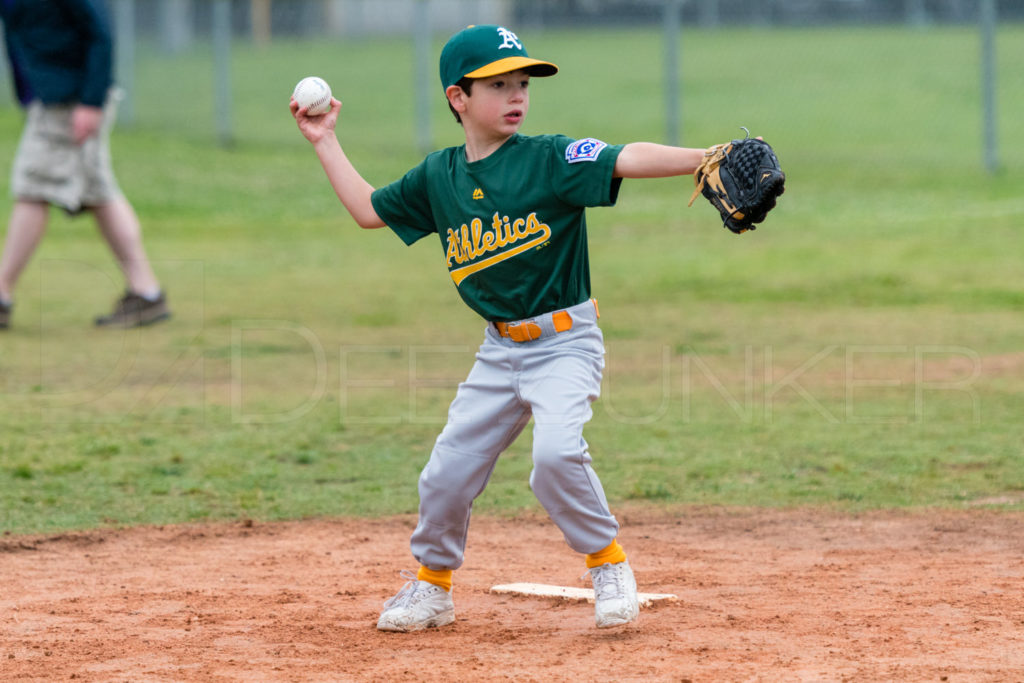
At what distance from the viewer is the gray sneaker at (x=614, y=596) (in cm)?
376

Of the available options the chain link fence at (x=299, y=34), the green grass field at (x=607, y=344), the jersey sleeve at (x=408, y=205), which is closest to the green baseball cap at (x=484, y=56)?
the jersey sleeve at (x=408, y=205)

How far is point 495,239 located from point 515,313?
0.21m

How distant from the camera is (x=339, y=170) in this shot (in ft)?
14.0

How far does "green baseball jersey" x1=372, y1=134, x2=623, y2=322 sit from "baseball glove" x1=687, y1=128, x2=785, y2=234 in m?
0.28

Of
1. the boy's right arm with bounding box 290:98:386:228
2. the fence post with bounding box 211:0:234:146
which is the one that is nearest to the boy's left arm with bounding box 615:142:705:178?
the boy's right arm with bounding box 290:98:386:228

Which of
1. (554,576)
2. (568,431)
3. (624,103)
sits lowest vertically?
(554,576)

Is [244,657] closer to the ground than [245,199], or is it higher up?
closer to the ground

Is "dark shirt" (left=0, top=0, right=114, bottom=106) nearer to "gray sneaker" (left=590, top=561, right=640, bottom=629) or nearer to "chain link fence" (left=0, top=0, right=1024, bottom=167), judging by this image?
"gray sneaker" (left=590, top=561, right=640, bottom=629)

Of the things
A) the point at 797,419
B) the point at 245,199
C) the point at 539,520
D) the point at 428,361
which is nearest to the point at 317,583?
the point at 539,520

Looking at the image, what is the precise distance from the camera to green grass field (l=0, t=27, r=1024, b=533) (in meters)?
5.64

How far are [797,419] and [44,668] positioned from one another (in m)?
3.99

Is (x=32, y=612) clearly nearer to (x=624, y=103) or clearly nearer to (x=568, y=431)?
(x=568, y=431)

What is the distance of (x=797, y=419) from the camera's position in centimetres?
661

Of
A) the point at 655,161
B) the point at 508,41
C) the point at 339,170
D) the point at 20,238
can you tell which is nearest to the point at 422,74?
the point at 20,238
